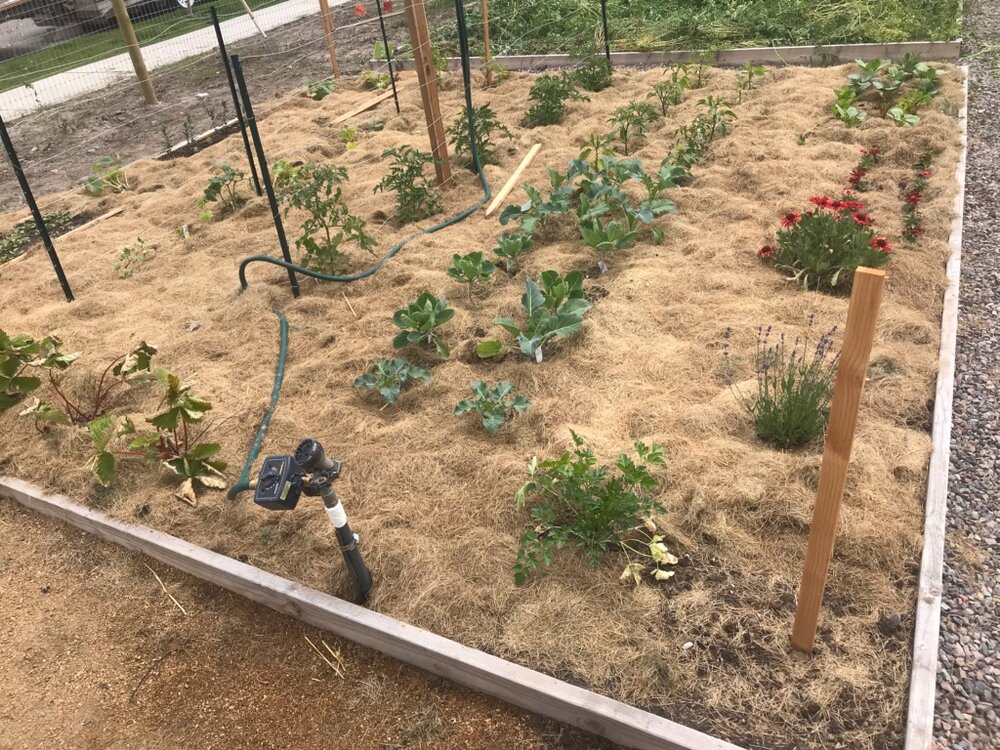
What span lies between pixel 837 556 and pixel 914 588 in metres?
0.26

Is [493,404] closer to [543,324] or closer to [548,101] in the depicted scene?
[543,324]

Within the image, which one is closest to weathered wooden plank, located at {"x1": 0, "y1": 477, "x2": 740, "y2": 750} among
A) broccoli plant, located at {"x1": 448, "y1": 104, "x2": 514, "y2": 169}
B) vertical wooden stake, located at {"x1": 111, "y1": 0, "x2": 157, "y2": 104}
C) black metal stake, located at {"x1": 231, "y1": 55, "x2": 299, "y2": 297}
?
black metal stake, located at {"x1": 231, "y1": 55, "x2": 299, "y2": 297}

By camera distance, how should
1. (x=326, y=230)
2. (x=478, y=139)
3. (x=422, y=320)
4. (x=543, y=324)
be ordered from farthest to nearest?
(x=478, y=139)
(x=326, y=230)
(x=422, y=320)
(x=543, y=324)

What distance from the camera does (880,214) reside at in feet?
15.7

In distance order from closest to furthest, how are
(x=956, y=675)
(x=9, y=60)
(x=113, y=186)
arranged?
(x=956, y=675), (x=113, y=186), (x=9, y=60)

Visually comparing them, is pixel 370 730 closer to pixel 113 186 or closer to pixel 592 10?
pixel 113 186

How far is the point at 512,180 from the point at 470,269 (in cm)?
171

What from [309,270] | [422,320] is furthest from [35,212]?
[422,320]

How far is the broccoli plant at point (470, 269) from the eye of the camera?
441 cm

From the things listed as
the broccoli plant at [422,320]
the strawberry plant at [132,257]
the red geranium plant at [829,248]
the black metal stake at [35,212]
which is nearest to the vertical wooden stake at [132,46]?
the strawberry plant at [132,257]

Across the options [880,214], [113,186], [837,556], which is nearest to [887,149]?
[880,214]

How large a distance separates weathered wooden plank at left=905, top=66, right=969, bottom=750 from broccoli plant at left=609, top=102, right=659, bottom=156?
2.67 m

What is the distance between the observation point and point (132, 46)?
8570 mm

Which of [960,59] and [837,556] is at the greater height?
[960,59]
